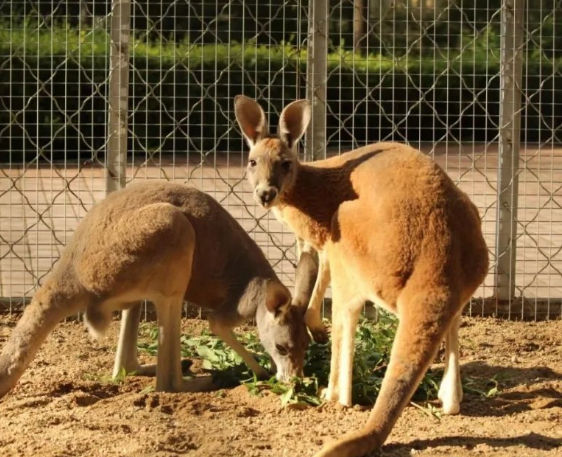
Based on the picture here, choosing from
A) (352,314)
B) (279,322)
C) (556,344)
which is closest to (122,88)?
(279,322)

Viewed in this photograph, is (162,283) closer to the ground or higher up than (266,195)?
closer to the ground

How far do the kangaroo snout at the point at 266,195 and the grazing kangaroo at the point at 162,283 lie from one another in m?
0.43

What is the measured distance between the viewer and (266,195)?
532 centimetres

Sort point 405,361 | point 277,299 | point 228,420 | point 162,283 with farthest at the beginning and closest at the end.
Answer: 1. point 277,299
2. point 162,283
3. point 228,420
4. point 405,361

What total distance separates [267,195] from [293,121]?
1.79 feet

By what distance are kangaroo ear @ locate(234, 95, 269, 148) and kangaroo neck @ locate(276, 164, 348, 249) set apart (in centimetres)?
28

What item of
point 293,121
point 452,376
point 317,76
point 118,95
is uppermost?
point 317,76

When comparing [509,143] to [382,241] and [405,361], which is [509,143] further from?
[405,361]

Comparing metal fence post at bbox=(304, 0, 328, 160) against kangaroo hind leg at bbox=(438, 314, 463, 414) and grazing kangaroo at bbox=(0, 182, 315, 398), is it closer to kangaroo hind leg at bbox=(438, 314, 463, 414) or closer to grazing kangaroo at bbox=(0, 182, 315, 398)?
grazing kangaroo at bbox=(0, 182, 315, 398)

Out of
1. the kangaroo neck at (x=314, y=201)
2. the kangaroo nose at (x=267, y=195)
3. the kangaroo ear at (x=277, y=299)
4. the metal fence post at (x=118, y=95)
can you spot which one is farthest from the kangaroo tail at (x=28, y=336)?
the metal fence post at (x=118, y=95)

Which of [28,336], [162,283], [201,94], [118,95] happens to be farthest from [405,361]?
[201,94]

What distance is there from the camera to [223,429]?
→ 195 inches

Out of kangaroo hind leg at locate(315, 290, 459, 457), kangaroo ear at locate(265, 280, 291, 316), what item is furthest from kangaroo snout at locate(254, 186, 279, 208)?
kangaroo hind leg at locate(315, 290, 459, 457)

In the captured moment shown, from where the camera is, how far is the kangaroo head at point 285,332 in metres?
5.66
